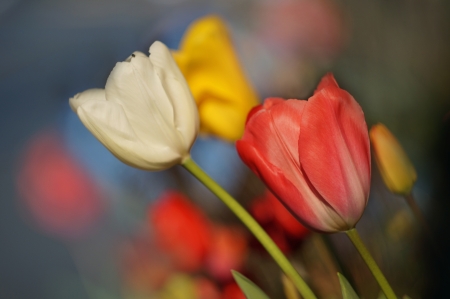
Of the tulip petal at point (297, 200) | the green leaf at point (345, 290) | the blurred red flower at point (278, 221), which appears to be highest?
the tulip petal at point (297, 200)

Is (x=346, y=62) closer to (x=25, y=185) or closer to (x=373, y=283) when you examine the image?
(x=373, y=283)

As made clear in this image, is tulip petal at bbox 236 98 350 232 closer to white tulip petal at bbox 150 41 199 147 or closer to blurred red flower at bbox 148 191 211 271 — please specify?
white tulip petal at bbox 150 41 199 147

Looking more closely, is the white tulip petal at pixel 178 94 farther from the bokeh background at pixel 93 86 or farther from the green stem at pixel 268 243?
the bokeh background at pixel 93 86

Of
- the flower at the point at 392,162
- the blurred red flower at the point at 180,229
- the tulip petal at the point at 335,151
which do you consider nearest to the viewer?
the tulip petal at the point at 335,151

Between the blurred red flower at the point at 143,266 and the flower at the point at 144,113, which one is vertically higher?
the flower at the point at 144,113

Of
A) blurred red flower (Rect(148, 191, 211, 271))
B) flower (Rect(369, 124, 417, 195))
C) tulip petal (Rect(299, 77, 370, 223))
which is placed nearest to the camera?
tulip petal (Rect(299, 77, 370, 223))

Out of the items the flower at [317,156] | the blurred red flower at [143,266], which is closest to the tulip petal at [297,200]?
the flower at [317,156]

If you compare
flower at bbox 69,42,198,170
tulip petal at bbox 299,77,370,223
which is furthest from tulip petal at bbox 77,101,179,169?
tulip petal at bbox 299,77,370,223

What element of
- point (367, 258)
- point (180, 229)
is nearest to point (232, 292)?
point (180, 229)
